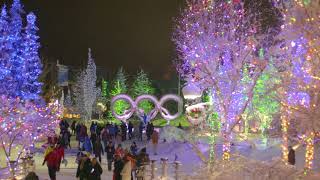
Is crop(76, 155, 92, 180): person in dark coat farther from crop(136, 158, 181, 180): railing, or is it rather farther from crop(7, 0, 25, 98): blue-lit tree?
crop(7, 0, 25, 98): blue-lit tree

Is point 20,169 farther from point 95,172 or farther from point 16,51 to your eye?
point 16,51

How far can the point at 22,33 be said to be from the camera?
124ft

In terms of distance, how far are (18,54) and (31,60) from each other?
1034 mm

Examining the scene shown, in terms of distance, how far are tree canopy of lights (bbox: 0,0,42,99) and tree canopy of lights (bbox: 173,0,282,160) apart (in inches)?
756

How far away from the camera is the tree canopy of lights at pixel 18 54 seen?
35562 millimetres

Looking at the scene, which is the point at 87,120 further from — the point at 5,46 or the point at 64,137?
the point at 64,137

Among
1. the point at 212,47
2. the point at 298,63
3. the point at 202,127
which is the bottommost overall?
the point at 202,127

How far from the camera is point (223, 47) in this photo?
65.3 feet

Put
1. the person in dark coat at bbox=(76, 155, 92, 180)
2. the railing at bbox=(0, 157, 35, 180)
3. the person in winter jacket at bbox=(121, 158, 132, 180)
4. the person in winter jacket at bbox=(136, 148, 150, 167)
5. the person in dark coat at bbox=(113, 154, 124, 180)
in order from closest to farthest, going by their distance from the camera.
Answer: the person in dark coat at bbox=(76, 155, 92, 180)
the person in winter jacket at bbox=(121, 158, 132, 180)
the person in dark coat at bbox=(113, 154, 124, 180)
the railing at bbox=(0, 157, 35, 180)
the person in winter jacket at bbox=(136, 148, 150, 167)

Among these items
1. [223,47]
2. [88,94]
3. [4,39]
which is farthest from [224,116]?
[88,94]

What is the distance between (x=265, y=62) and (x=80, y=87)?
43.6m

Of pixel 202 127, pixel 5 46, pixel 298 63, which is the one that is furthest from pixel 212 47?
pixel 5 46

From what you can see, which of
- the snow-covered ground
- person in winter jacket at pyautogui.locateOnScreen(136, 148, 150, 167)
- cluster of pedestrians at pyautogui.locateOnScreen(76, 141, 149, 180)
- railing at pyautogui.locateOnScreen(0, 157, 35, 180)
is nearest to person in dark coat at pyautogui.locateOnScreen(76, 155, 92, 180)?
cluster of pedestrians at pyautogui.locateOnScreen(76, 141, 149, 180)

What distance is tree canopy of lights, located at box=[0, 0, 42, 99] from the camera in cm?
3556
